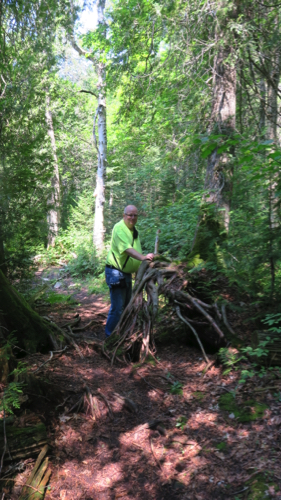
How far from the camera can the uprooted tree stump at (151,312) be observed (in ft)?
15.6

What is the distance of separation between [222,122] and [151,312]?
11.6 feet

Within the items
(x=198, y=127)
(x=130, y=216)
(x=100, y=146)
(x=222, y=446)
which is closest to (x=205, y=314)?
(x=222, y=446)

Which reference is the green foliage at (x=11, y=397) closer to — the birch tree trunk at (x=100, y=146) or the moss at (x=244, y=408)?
the moss at (x=244, y=408)

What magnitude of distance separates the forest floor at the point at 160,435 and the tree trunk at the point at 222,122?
2.81m

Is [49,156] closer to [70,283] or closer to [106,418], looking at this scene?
[106,418]

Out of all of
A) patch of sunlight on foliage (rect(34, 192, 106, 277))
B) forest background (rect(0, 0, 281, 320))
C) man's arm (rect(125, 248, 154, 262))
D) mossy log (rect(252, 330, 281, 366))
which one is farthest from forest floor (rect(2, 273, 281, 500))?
patch of sunlight on foliage (rect(34, 192, 106, 277))

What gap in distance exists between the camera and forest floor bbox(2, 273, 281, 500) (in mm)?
2660

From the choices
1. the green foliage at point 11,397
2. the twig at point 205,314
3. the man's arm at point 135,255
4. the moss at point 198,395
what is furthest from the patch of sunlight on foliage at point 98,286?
the green foliage at point 11,397

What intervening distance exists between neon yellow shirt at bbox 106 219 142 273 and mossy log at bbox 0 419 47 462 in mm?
2940

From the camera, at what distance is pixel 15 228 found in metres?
5.70

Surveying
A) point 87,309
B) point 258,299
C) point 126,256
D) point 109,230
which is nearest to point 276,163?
point 258,299

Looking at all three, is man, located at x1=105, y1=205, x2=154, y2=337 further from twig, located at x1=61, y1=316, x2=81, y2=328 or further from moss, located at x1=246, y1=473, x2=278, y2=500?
moss, located at x1=246, y1=473, x2=278, y2=500

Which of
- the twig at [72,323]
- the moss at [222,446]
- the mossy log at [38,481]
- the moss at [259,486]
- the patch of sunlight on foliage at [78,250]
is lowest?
the mossy log at [38,481]

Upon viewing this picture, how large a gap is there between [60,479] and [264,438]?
1786 millimetres
